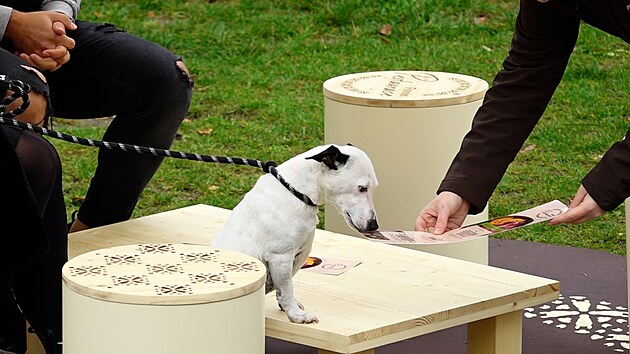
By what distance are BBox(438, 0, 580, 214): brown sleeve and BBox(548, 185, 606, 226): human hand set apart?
253mm

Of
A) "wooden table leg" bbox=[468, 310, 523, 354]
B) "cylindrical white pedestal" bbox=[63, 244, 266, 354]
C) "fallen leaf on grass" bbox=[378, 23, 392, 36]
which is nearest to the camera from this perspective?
"cylindrical white pedestal" bbox=[63, 244, 266, 354]

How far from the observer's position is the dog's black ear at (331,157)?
8.48 feet

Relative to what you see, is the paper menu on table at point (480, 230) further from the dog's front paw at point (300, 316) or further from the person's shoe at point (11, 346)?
the person's shoe at point (11, 346)

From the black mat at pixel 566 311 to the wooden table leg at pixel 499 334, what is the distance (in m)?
0.40

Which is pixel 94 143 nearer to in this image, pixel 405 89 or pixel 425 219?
pixel 425 219

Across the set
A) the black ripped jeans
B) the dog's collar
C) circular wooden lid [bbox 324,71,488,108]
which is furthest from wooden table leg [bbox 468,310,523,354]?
the black ripped jeans

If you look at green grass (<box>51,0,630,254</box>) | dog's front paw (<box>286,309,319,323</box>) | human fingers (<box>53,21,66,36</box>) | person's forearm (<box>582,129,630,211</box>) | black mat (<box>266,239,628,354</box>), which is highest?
human fingers (<box>53,21,66,36</box>)

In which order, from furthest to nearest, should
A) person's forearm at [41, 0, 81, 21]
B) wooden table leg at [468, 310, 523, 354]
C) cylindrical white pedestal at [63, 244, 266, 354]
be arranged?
person's forearm at [41, 0, 81, 21]
wooden table leg at [468, 310, 523, 354]
cylindrical white pedestal at [63, 244, 266, 354]

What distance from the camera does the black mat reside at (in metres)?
3.42

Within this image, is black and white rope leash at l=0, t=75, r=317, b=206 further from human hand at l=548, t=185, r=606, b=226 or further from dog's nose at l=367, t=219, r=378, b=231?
human hand at l=548, t=185, r=606, b=226

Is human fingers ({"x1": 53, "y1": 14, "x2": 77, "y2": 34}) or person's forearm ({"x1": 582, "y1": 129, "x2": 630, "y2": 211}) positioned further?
human fingers ({"x1": 53, "y1": 14, "x2": 77, "y2": 34})

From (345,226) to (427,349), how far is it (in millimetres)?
565

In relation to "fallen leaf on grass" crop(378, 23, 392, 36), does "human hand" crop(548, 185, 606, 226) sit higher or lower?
higher

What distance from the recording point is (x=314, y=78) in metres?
6.57
